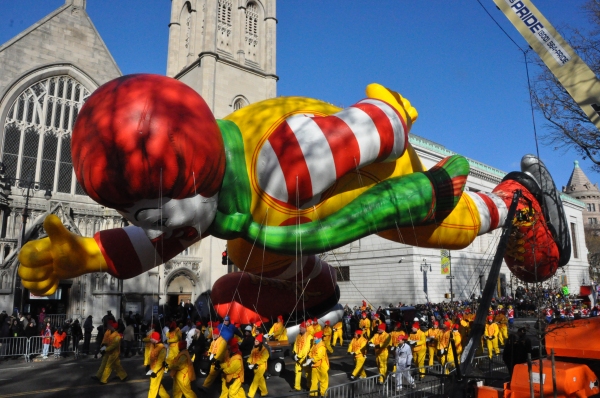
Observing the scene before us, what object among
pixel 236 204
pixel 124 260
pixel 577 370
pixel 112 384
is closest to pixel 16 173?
pixel 112 384

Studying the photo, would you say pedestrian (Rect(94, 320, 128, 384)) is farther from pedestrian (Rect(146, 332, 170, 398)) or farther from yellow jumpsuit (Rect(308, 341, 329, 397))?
yellow jumpsuit (Rect(308, 341, 329, 397))

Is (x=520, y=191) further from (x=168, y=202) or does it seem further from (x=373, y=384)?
(x=168, y=202)

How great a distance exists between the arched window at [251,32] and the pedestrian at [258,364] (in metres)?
27.9

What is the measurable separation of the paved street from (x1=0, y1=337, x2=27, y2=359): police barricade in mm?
401

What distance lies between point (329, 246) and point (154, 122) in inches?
123

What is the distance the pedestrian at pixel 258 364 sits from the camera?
1045 cm

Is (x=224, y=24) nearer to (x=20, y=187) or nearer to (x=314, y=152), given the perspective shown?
(x=20, y=187)

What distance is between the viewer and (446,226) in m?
8.73

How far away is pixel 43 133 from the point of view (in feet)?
86.7

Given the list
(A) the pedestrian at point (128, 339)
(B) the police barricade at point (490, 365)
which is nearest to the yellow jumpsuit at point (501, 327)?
(B) the police barricade at point (490, 365)

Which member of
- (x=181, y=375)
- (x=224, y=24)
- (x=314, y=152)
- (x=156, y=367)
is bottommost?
(x=181, y=375)

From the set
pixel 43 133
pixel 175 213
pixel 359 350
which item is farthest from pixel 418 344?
pixel 43 133

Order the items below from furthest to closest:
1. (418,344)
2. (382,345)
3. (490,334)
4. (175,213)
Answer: (490,334)
(418,344)
(382,345)
(175,213)

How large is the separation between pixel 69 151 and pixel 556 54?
25842 millimetres
